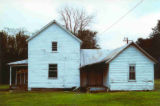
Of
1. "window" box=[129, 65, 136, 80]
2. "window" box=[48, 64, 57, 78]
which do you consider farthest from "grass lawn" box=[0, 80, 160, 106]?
"window" box=[48, 64, 57, 78]

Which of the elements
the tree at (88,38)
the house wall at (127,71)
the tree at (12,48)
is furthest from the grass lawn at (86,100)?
the tree at (88,38)

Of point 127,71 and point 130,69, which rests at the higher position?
point 130,69

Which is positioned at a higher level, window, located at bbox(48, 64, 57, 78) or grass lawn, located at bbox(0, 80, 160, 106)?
window, located at bbox(48, 64, 57, 78)

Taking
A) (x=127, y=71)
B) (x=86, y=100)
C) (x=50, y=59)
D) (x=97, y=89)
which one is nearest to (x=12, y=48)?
(x=50, y=59)

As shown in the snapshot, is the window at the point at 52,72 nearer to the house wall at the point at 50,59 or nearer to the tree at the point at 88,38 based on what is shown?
the house wall at the point at 50,59

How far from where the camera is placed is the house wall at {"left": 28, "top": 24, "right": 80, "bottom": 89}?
1142 inches

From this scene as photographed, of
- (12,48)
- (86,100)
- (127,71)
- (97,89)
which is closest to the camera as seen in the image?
(86,100)

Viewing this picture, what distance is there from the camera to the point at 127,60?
26.0 m

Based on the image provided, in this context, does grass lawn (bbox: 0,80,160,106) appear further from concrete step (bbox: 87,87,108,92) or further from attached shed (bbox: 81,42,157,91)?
attached shed (bbox: 81,42,157,91)

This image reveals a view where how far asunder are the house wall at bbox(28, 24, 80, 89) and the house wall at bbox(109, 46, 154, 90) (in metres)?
5.35

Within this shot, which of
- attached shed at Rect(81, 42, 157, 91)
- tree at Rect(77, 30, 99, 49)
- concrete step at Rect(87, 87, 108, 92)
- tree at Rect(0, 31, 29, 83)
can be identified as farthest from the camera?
tree at Rect(77, 30, 99, 49)

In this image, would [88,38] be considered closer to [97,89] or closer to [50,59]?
[50,59]

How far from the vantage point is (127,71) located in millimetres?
25984

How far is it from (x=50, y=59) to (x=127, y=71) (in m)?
8.88
